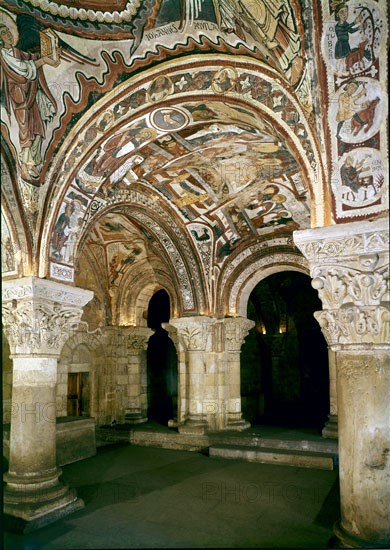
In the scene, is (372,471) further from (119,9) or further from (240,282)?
(240,282)

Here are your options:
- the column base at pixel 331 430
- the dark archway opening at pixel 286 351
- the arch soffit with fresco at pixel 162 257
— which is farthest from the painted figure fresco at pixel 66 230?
the dark archway opening at pixel 286 351

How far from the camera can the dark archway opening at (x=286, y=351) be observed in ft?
52.0

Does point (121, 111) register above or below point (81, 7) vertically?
below

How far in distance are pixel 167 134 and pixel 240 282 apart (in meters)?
5.34

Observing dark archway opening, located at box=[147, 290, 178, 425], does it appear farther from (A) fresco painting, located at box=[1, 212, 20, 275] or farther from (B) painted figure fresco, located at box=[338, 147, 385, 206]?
(B) painted figure fresco, located at box=[338, 147, 385, 206]

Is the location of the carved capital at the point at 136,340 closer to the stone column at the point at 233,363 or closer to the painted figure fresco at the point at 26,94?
the stone column at the point at 233,363

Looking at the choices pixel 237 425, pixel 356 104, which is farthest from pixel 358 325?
pixel 237 425

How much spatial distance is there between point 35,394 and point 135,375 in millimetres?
6756

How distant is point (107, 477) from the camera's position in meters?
8.07

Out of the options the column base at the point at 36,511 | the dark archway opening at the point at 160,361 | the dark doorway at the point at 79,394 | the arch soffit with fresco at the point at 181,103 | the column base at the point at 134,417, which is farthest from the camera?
the dark archway opening at the point at 160,361

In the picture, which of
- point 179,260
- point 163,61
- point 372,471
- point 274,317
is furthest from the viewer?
point 274,317

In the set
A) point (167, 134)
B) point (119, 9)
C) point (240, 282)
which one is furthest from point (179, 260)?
point (119, 9)

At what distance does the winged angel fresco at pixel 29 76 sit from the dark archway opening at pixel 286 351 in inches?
410

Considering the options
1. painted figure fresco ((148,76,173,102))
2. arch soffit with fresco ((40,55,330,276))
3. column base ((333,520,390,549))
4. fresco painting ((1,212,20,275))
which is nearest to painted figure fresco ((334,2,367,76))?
arch soffit with fresco ((40,55,330,276))
